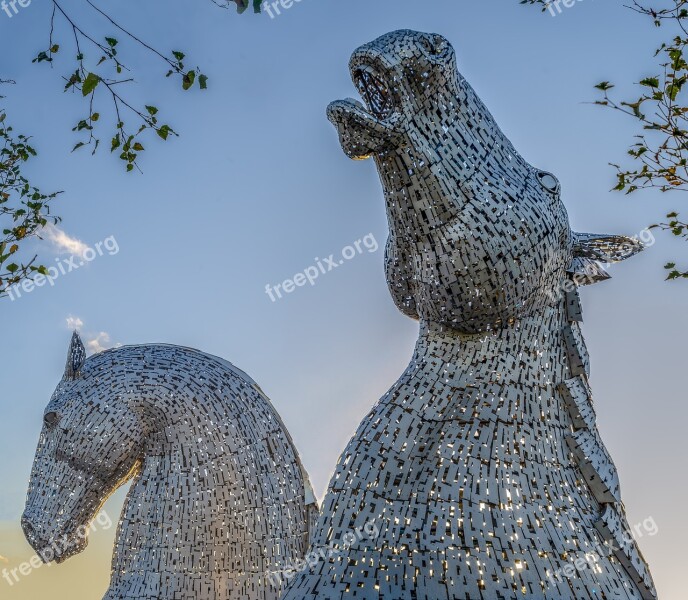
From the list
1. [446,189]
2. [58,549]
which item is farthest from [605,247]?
[58,549]

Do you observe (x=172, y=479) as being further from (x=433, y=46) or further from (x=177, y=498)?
(x=433, y=46)

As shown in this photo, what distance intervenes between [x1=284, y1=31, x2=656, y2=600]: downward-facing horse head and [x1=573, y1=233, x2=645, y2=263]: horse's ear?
0.16 m

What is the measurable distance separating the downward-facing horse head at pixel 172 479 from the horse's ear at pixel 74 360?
10 millimetres

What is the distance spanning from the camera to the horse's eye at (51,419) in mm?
3809

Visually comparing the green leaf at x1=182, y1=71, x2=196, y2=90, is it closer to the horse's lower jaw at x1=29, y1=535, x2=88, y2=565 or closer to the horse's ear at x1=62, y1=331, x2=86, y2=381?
the horse's ear at x1=62, y1=331, x2=86, y2=381

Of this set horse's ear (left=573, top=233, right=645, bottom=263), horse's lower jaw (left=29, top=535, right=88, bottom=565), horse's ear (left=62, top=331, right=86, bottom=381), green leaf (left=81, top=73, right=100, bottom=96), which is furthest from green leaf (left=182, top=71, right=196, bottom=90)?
horse's lower jaw (left=29, top=535, right=88, bottom=565)

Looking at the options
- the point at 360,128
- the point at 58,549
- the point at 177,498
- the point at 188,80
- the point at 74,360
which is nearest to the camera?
the point at 360,128

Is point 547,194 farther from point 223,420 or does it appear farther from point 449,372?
point 223,420

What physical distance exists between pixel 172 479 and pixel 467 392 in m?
1.87

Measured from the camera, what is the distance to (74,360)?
398 centimetres

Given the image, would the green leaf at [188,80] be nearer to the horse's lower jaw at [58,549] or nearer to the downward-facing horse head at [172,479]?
the downward-facing horse head at [172,479]

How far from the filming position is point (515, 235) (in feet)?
7.57

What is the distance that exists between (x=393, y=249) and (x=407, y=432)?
576 mm

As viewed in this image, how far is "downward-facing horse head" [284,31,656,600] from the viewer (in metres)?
2.05
